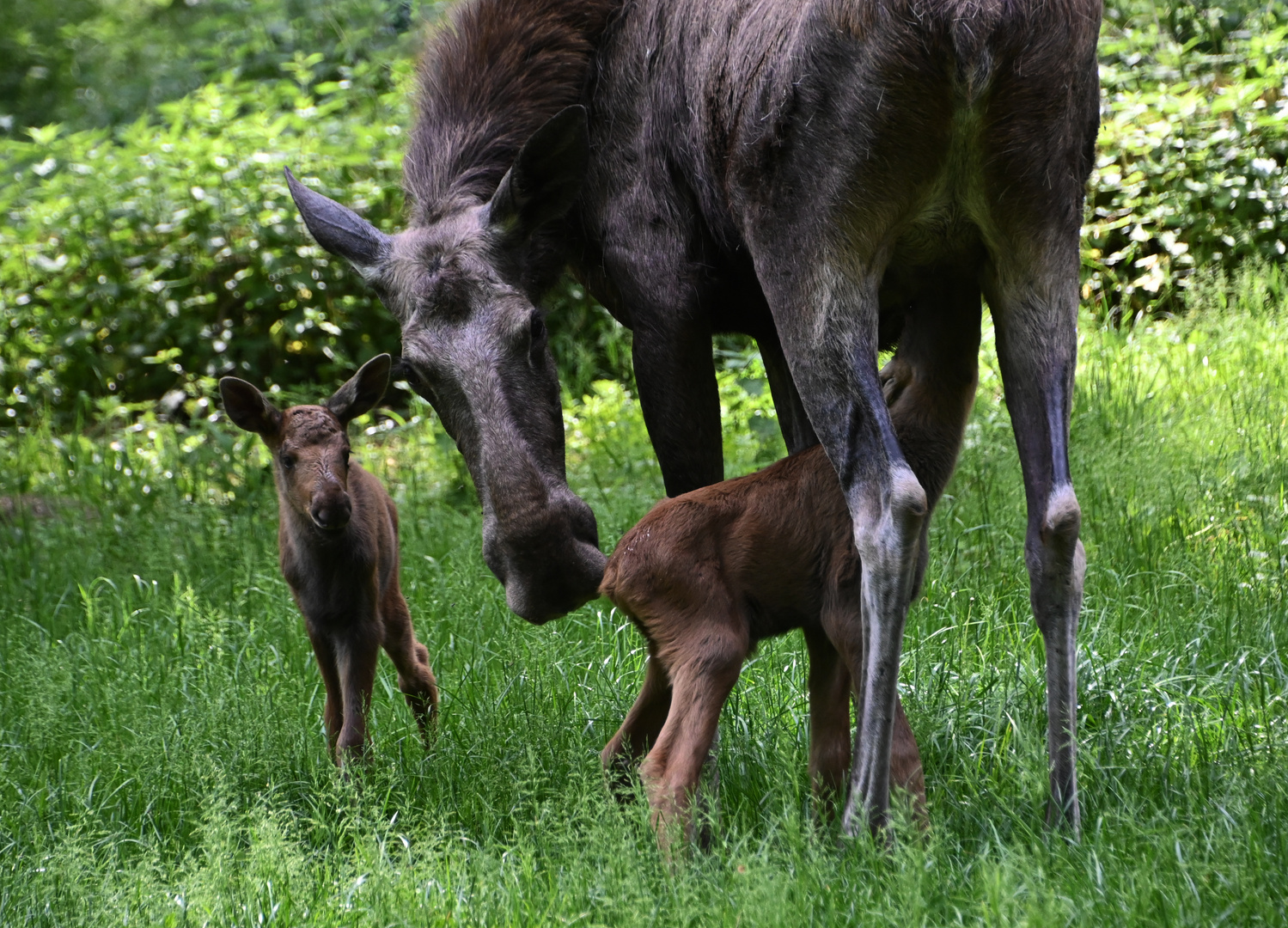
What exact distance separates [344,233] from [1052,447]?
2451 mm

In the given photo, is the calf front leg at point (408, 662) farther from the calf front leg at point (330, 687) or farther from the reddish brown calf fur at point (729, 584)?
the reddish brown calf fur at point (729, 584)

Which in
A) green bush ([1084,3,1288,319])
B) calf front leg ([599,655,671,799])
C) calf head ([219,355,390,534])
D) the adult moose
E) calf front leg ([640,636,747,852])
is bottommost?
green bush ([1084,3,1288,319])

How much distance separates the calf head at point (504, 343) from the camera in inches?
151

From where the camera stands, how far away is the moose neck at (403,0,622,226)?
14.9ft

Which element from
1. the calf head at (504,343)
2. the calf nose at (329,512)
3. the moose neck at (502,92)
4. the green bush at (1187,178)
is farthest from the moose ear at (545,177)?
the green bush at (1187,178)

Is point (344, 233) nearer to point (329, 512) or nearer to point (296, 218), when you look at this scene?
point (329, 512)

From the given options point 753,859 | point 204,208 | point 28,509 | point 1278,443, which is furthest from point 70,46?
point 753,859

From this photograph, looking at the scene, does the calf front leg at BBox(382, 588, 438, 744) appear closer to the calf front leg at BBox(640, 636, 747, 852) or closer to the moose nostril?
the moose nostril

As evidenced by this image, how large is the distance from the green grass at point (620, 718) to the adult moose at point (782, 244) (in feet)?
1.39

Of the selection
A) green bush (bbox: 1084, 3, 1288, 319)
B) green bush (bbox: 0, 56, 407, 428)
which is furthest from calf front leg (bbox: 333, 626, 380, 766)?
green bush (bbox: 0, 56, 407, 428)

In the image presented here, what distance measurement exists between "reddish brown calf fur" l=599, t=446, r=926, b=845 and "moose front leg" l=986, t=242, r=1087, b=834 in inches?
15.7

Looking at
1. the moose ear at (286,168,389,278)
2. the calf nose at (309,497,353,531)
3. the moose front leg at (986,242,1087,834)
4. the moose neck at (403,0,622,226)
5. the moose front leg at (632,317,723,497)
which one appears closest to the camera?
the moose front leg at (986,242,1087,834)

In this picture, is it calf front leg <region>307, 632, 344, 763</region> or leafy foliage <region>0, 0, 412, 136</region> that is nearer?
calf front leg <region>307, 632, 344, 763</region>

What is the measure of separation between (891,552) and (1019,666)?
4.67 ft
